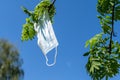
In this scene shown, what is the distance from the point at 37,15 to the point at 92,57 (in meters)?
0.35

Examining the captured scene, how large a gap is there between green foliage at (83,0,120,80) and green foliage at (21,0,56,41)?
249 millimetres

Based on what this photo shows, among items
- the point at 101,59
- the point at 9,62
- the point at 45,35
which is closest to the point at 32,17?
the point at 45,35

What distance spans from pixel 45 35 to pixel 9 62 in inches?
1430

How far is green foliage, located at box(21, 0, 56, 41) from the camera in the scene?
1996mm

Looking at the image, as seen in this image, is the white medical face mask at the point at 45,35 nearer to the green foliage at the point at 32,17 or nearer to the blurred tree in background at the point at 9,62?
the green foliage at the point at 32,17

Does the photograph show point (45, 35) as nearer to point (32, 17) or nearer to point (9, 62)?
point (32, 17)

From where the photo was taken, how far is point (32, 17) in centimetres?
200

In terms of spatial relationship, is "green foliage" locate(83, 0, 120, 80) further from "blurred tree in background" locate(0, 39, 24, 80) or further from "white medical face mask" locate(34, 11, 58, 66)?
"blurred tree in background" locate(0, 39, 24, 80)

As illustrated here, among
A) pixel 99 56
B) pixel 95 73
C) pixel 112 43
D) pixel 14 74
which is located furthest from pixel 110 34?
pixel 14 74

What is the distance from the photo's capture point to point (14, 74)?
122 ft

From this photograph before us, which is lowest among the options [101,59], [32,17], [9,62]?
[9,62]

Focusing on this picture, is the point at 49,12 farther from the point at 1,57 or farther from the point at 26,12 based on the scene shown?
the point at 1,57

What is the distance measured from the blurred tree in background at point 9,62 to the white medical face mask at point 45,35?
34534mm

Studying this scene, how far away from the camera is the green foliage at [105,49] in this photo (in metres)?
1.71
